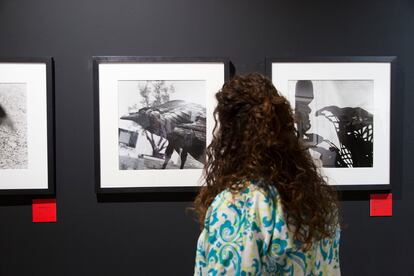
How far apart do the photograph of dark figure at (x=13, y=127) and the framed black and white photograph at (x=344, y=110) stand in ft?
3.58

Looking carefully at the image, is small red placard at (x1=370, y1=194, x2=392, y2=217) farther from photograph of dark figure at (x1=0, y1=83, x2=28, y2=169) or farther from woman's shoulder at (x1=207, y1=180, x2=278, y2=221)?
photograph of dark figure at (x1=0, y1=83, x2=28, y2=169)

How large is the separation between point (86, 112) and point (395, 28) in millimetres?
1467

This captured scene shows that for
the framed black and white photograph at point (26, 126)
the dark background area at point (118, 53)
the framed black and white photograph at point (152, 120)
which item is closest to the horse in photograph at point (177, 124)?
the framed black and white photograph at point (152, 120)

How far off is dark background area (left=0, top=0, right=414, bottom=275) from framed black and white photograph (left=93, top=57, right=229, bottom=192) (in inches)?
2.6

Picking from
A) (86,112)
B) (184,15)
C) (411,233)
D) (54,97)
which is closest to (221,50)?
(184,15)

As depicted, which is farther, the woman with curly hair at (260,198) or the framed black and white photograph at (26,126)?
the framed black and white photograph at (26,126)

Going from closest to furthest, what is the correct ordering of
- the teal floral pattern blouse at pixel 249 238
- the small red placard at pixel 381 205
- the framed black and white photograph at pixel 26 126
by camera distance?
the teal floral pattern blouse at pixel 249 238 → the framed black and white photograph at pixel 26 126 → the small red placard at pixel 381 205

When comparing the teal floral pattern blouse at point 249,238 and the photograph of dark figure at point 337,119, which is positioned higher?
the photograph of dark figure at point 337,119

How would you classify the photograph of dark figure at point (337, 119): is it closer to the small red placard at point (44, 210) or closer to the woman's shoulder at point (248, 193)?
the woman's shoulder at point (248, 193)

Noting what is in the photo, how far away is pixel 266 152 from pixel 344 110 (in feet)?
3.18

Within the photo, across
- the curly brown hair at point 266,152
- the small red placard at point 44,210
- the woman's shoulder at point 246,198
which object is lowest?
the small red placard at point 44,210

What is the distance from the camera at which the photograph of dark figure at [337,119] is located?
1.74 metres

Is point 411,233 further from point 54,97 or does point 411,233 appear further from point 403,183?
point 54,97

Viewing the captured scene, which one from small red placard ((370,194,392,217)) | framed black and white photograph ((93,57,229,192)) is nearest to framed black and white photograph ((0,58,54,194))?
framed black and white photograph ((93,57,229,192))
